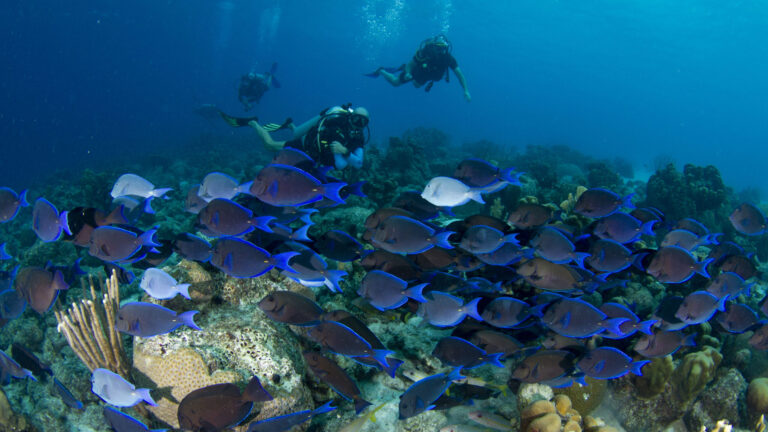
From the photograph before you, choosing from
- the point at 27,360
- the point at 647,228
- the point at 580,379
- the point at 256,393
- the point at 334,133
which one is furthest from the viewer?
the point at 334,133

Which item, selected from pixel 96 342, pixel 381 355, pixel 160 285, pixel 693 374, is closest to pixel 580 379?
pixel 693 374

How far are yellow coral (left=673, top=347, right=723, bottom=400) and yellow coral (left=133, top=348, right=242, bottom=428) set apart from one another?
4089 mm

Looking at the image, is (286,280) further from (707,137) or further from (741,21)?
(707,137)

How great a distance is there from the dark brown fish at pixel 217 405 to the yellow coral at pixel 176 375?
0.46 m

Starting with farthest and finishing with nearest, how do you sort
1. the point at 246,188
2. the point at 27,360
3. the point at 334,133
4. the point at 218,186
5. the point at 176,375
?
the point at 334,133
the point at 27,360
the point at 218,186
the point at 246,188
the point at 176,375

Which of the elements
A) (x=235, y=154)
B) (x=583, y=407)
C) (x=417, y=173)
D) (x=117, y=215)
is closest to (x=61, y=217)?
(x=117, y=215)

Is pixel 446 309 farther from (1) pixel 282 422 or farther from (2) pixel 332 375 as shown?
(1) pixel 282 422

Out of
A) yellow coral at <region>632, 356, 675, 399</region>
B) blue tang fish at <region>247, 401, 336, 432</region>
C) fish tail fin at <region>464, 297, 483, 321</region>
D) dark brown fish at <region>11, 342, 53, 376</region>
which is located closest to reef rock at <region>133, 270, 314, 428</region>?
blue tang fish at <region>247, 401, 336, 432</region>

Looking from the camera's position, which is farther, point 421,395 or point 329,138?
point 329,138

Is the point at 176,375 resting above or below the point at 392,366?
below

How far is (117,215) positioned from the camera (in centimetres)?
334

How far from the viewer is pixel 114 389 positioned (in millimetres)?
2289

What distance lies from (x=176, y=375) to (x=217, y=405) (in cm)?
68

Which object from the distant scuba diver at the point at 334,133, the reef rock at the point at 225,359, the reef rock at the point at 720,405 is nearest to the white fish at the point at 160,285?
the reef rock at the point at 225,359
